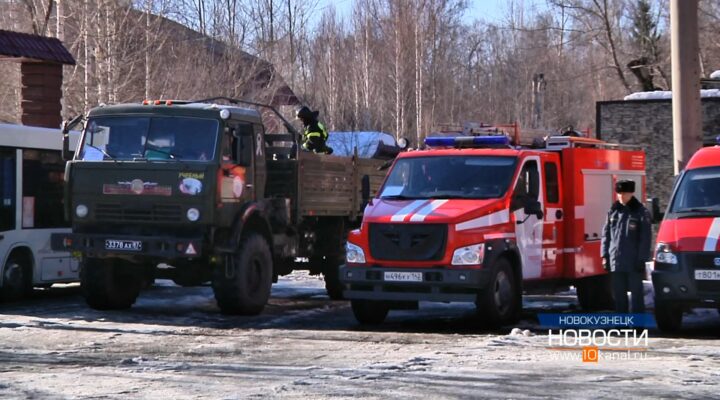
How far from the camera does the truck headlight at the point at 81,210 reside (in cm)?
1512

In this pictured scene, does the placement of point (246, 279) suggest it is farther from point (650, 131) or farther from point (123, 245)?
point (650, 131)

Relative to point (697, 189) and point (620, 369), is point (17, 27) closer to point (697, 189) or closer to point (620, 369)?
point (697, 189)

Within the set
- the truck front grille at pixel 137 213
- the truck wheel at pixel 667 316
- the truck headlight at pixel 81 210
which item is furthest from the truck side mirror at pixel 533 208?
the truck headlight at pixel 81 210

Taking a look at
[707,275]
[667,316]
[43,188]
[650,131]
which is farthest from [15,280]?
[650,131]

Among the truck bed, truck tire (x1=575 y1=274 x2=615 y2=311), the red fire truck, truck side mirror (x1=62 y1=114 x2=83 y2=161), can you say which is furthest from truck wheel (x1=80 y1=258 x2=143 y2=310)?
truck tire (x1=575 y1=274 x2=615 y2=311)

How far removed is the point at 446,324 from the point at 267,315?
8.52 feet

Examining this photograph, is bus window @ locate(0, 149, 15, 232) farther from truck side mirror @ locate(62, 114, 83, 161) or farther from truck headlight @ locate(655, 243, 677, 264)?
truck headlight @ locate(655, 243, 677, 264)

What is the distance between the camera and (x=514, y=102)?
247 ft

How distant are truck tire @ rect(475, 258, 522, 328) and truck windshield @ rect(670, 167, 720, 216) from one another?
6.83ft

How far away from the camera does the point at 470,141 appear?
15.3 metres

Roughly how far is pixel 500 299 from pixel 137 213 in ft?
15.7

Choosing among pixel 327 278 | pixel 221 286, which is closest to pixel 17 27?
pixel 327 278

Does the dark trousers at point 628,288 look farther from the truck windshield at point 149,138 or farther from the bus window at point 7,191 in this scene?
the bus window at point 7,191

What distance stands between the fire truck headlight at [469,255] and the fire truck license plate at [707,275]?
7.83ft
